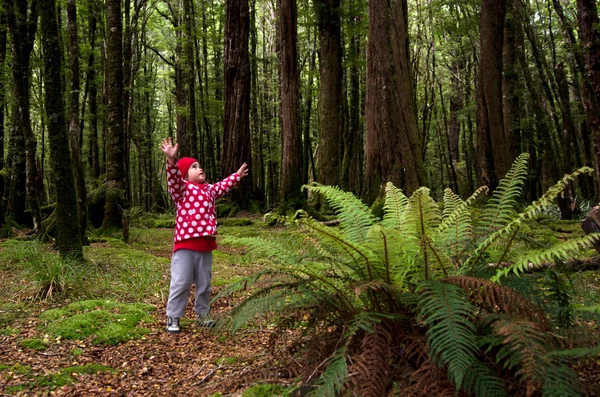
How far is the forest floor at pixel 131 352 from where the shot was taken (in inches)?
106

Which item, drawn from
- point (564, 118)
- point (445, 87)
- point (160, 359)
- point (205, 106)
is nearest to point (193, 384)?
point (160, 359)

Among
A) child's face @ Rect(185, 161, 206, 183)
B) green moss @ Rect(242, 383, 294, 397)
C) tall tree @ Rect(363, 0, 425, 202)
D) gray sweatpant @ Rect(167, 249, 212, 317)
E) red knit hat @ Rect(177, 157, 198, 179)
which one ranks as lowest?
green moss @ Rect(242, 383, 294, 397)

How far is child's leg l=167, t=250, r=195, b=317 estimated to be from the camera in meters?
4.15

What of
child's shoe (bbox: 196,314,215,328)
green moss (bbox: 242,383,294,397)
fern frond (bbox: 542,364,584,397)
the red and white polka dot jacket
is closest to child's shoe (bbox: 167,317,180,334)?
child's shoe (bbox: 196,314,215,328)

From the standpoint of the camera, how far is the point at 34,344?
3654mm

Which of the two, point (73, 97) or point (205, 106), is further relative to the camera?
point (205, 106)

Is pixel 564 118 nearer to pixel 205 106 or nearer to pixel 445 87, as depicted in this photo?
pixel 205 106

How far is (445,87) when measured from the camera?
1170 inches

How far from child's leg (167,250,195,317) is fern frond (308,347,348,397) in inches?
92.4

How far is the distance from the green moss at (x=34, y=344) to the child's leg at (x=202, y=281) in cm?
128

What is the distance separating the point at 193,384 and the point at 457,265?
179 centimetres

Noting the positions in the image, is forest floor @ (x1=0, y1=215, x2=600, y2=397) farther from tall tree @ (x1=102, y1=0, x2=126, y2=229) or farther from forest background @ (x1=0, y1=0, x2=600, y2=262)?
tall tree @ (x1=102, y1=0, x2=126, y2=229)

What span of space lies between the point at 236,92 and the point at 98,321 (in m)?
10.4

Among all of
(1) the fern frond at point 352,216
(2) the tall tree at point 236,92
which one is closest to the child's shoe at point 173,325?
(1) the fern frond at point 352,216
